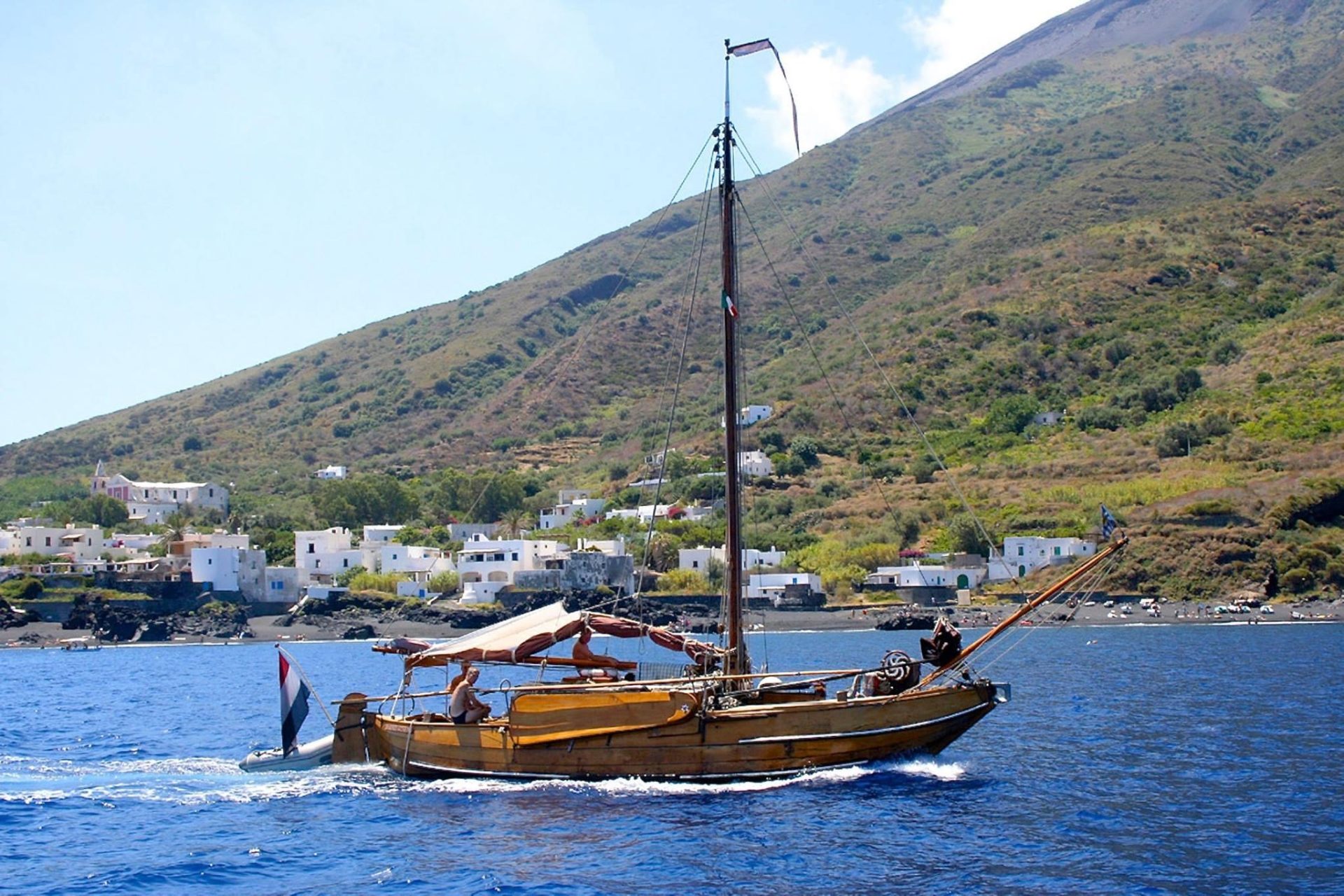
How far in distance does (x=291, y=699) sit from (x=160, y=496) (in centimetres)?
12593

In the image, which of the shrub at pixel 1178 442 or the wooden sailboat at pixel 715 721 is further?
the shrub at pixel 1178 442

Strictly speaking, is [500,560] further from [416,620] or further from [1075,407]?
[1075,407]

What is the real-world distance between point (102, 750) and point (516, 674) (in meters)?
20.3

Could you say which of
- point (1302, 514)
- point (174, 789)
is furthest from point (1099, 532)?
point (174, 789)

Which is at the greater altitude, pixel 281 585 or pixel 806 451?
pixel 806 451

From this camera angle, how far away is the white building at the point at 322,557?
4417 inches

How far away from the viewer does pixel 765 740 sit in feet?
91.8

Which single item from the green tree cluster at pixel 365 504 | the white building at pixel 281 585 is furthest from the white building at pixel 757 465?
the white building at pixel 281 585

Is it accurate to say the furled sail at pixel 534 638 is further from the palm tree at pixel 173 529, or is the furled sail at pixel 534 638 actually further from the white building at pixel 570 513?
the white building at pixel 570 513

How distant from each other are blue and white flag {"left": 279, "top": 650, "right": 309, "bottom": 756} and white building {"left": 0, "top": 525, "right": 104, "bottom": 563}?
87.8 meters

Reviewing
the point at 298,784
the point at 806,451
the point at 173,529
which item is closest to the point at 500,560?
the point at 806,451

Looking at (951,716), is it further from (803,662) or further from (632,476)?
(632,476)

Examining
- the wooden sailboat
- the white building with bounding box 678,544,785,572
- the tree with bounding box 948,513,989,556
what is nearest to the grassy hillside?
the tree with bounding box 948,513,989,556

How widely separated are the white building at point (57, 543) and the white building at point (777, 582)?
169 ft
